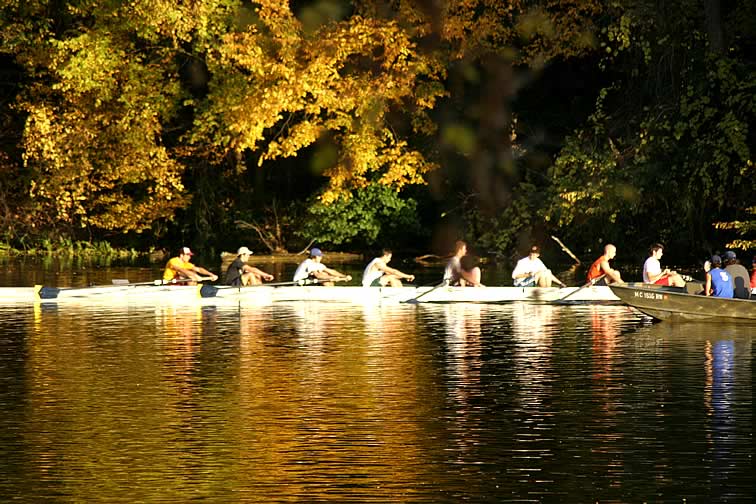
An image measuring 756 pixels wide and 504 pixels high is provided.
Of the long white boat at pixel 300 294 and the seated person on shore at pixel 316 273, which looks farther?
the seated person on shore at pixel 316 273

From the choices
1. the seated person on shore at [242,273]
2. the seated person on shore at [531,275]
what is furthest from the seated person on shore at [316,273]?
the seated person on shore at [531,275]

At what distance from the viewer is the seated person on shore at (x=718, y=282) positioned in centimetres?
2566

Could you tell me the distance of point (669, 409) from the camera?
53.4 ft

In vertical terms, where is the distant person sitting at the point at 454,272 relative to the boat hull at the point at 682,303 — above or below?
above

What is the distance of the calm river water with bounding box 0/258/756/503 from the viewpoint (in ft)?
41.4

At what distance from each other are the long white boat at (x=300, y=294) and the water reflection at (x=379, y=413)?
5308 millimetres

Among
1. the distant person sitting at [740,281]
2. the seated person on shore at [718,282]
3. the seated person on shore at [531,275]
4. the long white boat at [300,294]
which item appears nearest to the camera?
the seated person on shore at [718,282]

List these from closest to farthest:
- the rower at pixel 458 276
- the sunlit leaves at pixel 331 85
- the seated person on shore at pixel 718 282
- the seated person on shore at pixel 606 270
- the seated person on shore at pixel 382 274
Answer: the seated person on shore at pixel 718 282 → the seated person on shore at pixel 606 270 → the rower at pixel 458 276 → the seated person on shore at pixel 382 274 → the sunlit leaves at pixel 331 85

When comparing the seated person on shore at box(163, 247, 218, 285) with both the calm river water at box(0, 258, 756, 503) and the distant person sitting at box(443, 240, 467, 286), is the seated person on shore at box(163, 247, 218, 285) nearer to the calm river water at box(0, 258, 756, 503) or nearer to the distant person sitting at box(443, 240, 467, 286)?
the distant person sitting at box(443, 240, 467, 286)

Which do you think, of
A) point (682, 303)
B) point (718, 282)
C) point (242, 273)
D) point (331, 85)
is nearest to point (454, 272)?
point (242, 273)

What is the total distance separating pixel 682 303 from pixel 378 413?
36.1 ft

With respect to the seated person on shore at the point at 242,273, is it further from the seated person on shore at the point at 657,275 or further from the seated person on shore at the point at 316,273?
the seated person on shore at the point at 657,275

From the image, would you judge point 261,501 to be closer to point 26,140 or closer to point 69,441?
point 69,441

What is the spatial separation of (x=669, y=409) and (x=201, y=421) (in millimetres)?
4773
